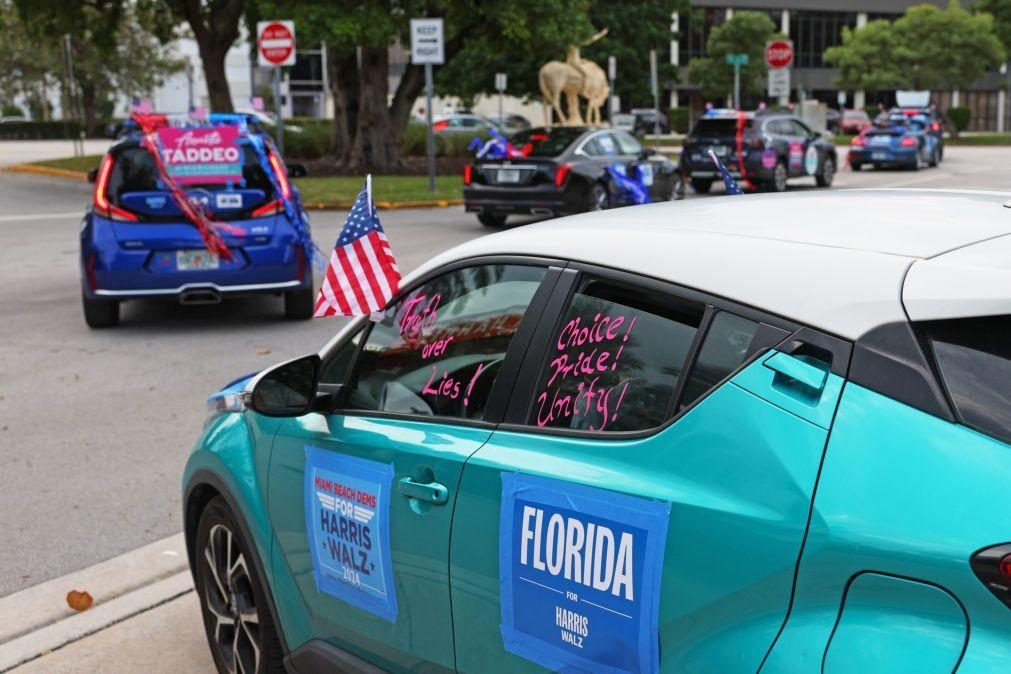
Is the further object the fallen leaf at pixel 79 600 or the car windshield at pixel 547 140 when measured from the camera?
the car windshield at pixel 547 140

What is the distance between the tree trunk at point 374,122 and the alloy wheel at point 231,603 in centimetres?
2773

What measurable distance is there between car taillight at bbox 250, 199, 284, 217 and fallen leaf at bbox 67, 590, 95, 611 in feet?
21.5

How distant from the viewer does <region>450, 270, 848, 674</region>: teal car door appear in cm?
216

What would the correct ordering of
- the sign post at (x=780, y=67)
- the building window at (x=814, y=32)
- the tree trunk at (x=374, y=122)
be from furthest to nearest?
the building window at (x=814, y=32) < the sign post at (x=780, y=67) < the tree trunk at (x=374, y=122)

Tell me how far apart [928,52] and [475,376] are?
197 ft

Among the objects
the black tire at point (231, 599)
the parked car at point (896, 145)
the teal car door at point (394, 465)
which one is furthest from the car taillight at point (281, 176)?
the parked car at point (896, 145)

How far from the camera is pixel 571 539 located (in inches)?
99.3

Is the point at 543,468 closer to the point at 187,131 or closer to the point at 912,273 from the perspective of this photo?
the point at 912,273

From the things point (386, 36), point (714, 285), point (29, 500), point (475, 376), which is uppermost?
point (386, 36)

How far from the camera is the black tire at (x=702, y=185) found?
26845 millimetres

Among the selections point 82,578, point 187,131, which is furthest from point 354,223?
point 187,131

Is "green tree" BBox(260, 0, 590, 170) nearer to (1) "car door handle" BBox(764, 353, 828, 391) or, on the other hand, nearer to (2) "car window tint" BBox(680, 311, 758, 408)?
(2) "car window tint" BBox(680, 311, 758, 408)

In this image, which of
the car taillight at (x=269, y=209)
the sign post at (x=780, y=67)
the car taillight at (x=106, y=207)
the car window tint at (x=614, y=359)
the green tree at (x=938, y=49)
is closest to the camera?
the car window tint at (x=614, y=359)

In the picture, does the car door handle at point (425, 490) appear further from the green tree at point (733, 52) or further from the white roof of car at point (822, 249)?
the green tree at point (733, 52)
